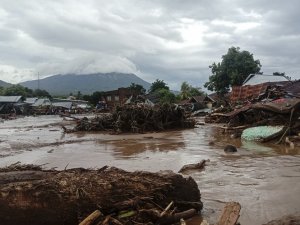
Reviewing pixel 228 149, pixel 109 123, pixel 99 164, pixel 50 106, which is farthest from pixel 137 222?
pixel 50 106

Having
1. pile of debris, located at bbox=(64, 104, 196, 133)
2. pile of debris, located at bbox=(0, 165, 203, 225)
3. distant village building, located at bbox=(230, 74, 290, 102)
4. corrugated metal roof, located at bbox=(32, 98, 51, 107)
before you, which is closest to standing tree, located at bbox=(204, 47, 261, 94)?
distant village building, located at bbox=(230, 74, 290, 102)

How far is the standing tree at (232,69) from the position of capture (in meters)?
48.4

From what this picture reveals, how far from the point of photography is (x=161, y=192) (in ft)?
16.9

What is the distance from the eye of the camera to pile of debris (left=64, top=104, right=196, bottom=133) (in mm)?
20812

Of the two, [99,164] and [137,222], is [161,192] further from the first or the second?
[99,164]

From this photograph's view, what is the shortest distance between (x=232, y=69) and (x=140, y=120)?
98.3 feet

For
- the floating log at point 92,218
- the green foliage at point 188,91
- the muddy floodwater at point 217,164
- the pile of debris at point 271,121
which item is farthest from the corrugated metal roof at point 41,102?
the floating log at point 92,218

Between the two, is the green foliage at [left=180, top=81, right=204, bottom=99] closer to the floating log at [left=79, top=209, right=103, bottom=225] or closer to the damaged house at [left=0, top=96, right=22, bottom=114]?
the damaged house at [left=0, top=96, right=22, bottom=114]

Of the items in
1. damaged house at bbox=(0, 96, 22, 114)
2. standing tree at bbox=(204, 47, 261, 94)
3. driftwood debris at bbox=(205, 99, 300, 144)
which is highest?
standing tree at bbox=(204, 47, 261, 94)

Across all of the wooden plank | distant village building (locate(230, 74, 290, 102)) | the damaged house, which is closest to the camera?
the wooden plank

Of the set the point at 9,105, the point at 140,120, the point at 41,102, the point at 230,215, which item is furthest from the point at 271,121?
the point at 41,102

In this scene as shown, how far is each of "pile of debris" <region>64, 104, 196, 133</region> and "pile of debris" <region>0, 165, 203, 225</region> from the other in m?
15.1

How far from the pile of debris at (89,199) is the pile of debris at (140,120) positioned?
1509cm

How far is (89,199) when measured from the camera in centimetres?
476
